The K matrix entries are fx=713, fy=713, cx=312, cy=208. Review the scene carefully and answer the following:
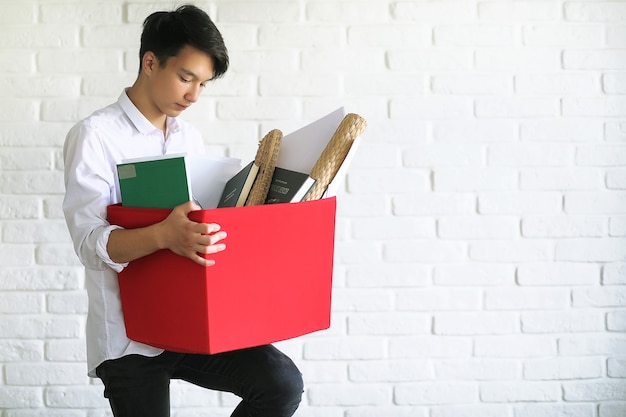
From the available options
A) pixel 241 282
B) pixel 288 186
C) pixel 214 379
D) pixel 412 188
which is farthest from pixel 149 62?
pixel 412 188

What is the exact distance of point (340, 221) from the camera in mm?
2316

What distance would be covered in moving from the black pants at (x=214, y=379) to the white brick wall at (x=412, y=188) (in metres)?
0.79

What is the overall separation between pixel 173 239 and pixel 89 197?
0.87 ft

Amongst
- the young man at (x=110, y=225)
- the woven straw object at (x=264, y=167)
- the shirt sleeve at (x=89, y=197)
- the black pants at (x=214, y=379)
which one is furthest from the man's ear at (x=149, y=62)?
the black pants at (x=214, y=379)

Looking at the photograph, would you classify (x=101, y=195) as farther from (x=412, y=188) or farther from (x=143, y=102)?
(x=412, y=188)

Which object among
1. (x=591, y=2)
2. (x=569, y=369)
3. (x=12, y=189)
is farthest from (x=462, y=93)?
(x=12, y=189)

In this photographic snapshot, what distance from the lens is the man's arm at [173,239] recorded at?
1238 millimetres

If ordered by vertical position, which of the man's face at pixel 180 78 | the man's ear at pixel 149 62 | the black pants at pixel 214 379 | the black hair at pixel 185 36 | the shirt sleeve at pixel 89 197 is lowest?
the black pants at pixel 214 379

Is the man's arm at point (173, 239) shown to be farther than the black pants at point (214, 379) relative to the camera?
No

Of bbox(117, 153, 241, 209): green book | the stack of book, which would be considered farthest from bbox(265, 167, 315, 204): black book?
bbox(117, 153, 241, 209): green book

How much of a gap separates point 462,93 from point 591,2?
515 millimetres

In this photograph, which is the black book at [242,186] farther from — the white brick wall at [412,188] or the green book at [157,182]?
the white brick wall at [412,188]

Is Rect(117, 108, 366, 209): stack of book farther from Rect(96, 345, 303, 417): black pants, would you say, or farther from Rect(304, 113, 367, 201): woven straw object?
Rect(96, 345, 303, 417): black pants

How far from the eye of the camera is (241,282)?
1.31 metres
